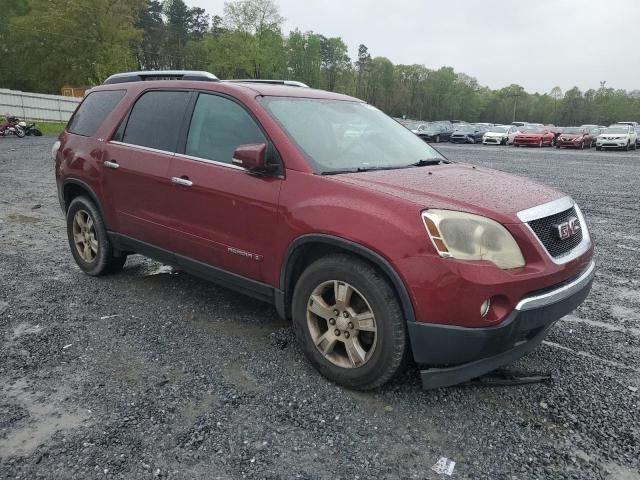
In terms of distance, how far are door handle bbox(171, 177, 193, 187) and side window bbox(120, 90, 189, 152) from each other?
28cm

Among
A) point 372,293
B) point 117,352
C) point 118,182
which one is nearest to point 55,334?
point 117,352

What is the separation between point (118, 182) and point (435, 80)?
117 m

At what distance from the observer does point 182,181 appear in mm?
3871

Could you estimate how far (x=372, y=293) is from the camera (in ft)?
9.33

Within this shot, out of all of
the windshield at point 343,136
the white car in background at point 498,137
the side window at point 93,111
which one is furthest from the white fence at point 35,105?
the windshield at point 343,136

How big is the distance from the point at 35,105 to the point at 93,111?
38.4m

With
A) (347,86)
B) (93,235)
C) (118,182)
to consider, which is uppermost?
(347,86)

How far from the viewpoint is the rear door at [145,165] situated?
4.10m

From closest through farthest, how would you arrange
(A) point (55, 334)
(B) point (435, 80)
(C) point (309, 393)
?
(C) point (309, 393) → (A) point (55, 334) → (B) point (435, 80)

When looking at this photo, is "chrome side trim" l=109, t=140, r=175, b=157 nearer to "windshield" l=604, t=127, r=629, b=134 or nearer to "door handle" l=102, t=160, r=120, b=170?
"door handle" l=102, t=160, r=120, b=170

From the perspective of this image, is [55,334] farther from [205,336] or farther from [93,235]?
[93,235]

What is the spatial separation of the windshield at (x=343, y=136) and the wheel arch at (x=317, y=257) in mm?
489

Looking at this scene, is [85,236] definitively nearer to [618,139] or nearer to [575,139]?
[618,139]

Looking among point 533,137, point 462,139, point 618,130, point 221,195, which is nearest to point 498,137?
point 533,137
